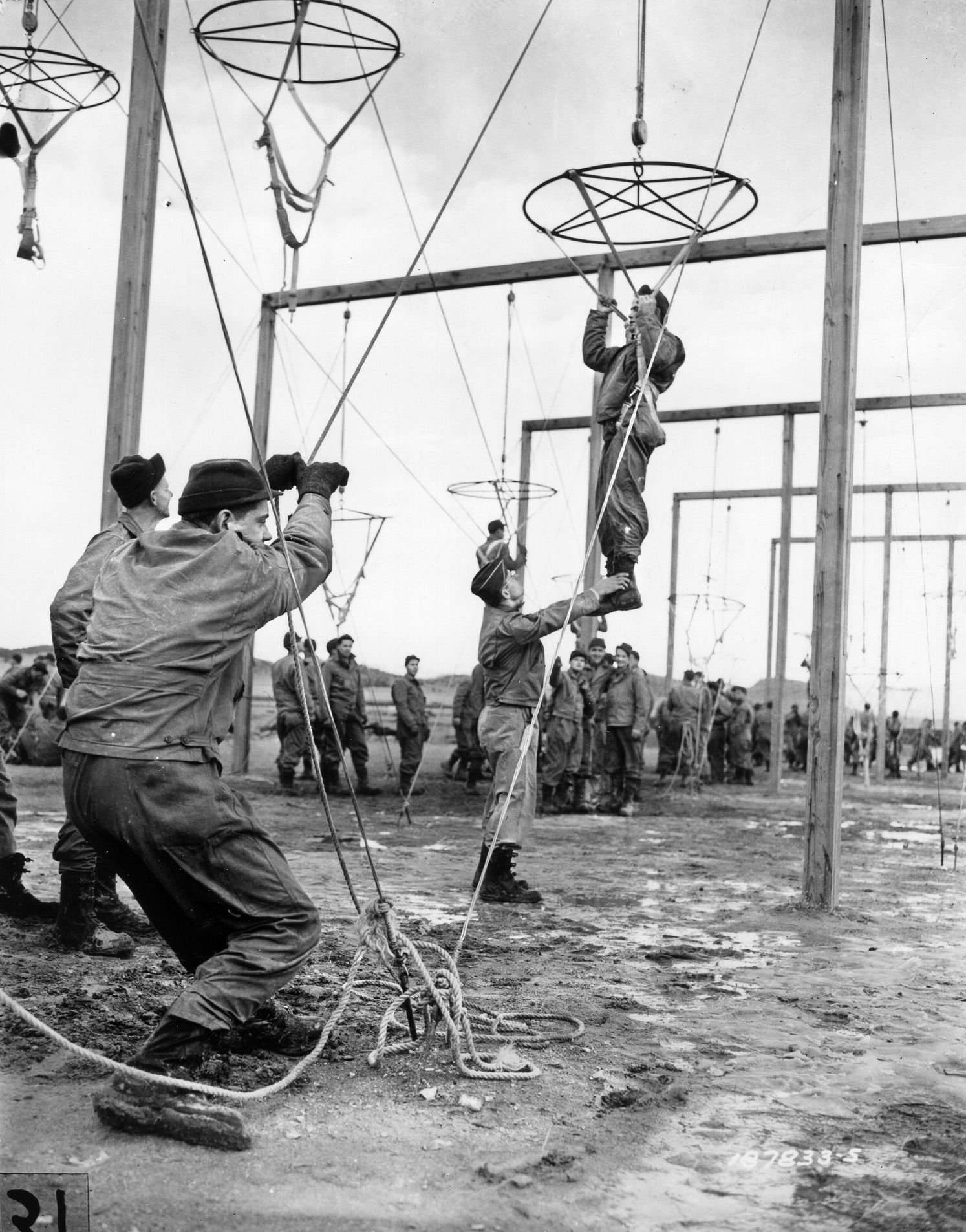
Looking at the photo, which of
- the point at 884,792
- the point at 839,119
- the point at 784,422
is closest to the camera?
the point at 839,119

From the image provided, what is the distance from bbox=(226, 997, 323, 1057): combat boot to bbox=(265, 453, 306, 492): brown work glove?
1.71 m

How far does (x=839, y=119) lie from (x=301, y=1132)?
22.0 feet

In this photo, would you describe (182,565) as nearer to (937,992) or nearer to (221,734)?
(221,734)

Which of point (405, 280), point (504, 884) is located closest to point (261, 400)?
point (504, 884)

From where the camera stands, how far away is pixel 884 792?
1928 centimetres

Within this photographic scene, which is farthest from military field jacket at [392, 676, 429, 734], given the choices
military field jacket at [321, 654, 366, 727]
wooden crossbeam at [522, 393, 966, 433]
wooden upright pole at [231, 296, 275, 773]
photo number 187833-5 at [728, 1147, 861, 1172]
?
photo number 187833-5 at [728, 1147, 861, 1172]

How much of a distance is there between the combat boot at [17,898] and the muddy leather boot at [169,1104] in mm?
2739

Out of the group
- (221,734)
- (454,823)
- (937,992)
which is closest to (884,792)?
(454,823)

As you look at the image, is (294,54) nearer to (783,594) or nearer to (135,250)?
(135,250)

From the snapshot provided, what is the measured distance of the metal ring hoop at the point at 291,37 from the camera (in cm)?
589

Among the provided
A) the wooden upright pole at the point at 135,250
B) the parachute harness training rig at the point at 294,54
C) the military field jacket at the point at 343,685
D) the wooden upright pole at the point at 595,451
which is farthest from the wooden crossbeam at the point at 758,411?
the wooden upright pole at the point at 135,250

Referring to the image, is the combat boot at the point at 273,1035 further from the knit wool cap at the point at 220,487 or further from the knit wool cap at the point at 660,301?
the knit wool cap at the point at 660,301

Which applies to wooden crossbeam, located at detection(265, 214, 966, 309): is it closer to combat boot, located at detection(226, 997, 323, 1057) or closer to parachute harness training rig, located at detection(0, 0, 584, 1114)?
parachute harness training rig, located at detection(0, 0, 584, 1114)

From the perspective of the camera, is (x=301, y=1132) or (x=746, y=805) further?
(x=746, y=805)
